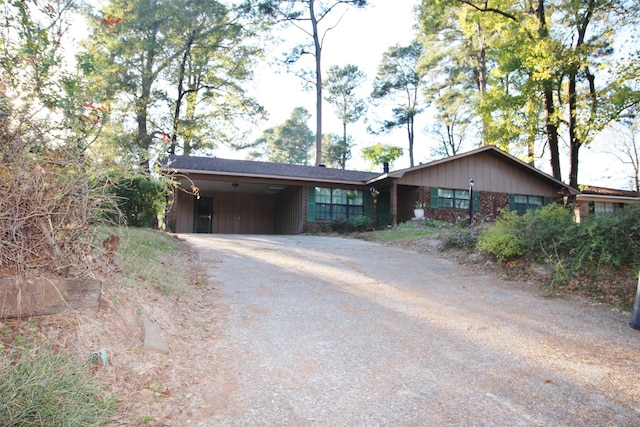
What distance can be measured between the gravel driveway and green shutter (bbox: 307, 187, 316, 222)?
9.50 m

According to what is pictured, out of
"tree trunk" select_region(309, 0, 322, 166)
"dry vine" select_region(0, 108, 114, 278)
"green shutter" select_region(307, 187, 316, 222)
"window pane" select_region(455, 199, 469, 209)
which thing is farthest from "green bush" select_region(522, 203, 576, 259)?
"tree trunk" select_region(309, 0, 322, 166)

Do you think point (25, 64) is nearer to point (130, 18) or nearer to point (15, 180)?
point (15, 180)

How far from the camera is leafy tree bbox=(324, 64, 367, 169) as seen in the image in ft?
102

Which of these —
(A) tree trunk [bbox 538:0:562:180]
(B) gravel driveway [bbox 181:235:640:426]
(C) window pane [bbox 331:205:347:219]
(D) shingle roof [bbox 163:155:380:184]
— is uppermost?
(A) tree trunk [bbox 538:0:562:180]

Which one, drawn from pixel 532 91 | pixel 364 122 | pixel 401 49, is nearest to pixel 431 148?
pixel 364 122

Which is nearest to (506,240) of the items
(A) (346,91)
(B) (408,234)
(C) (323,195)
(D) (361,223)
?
(B) (408,234)

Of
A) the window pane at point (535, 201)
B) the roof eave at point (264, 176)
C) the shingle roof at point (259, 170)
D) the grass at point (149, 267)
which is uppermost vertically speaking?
the shingle roof at point (259, 170)

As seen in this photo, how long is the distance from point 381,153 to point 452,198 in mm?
16612

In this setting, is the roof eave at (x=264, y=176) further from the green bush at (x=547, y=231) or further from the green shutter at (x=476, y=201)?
the green bush at (x=547, y=231)

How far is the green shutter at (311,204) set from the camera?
15.5m

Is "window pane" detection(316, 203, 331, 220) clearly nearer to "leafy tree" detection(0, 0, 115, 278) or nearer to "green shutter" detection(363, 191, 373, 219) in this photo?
"green shutter" detection(363, 191, 373, 219)

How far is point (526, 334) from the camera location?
3879 millimetres

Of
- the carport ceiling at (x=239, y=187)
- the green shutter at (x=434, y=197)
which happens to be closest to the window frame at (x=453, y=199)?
the green shutter at (x=434, y=197)

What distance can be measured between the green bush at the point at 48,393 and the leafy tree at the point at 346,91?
1203 inches
